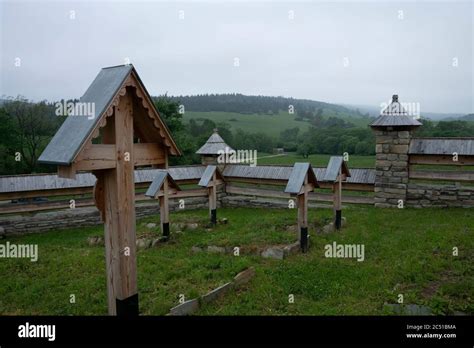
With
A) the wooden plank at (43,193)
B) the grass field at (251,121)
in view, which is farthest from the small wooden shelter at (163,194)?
the grass field at (251,121)

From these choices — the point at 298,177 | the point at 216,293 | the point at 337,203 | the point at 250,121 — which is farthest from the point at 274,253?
the point at 250,121

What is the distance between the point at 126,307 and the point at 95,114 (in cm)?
248

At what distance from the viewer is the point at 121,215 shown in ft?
15.2

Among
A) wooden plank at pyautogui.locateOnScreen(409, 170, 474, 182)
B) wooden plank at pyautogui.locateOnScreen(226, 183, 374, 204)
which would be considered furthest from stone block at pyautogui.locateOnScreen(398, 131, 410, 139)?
wooden plank at pyautogui.locateOnScreen(226, 183, 374, 204)

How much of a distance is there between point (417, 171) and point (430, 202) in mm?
1210

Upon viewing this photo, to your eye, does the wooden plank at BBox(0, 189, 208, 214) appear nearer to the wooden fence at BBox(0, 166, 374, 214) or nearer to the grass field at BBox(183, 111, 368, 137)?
the wooden fence at BBox(0, 166, 374, 214)

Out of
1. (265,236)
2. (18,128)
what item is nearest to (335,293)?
(265,236)

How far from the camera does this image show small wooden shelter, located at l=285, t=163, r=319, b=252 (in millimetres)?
8969

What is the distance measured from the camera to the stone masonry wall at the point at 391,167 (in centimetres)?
1356

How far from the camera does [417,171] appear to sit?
44.1 ft

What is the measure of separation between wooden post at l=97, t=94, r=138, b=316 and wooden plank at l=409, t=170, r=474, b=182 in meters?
11.8
